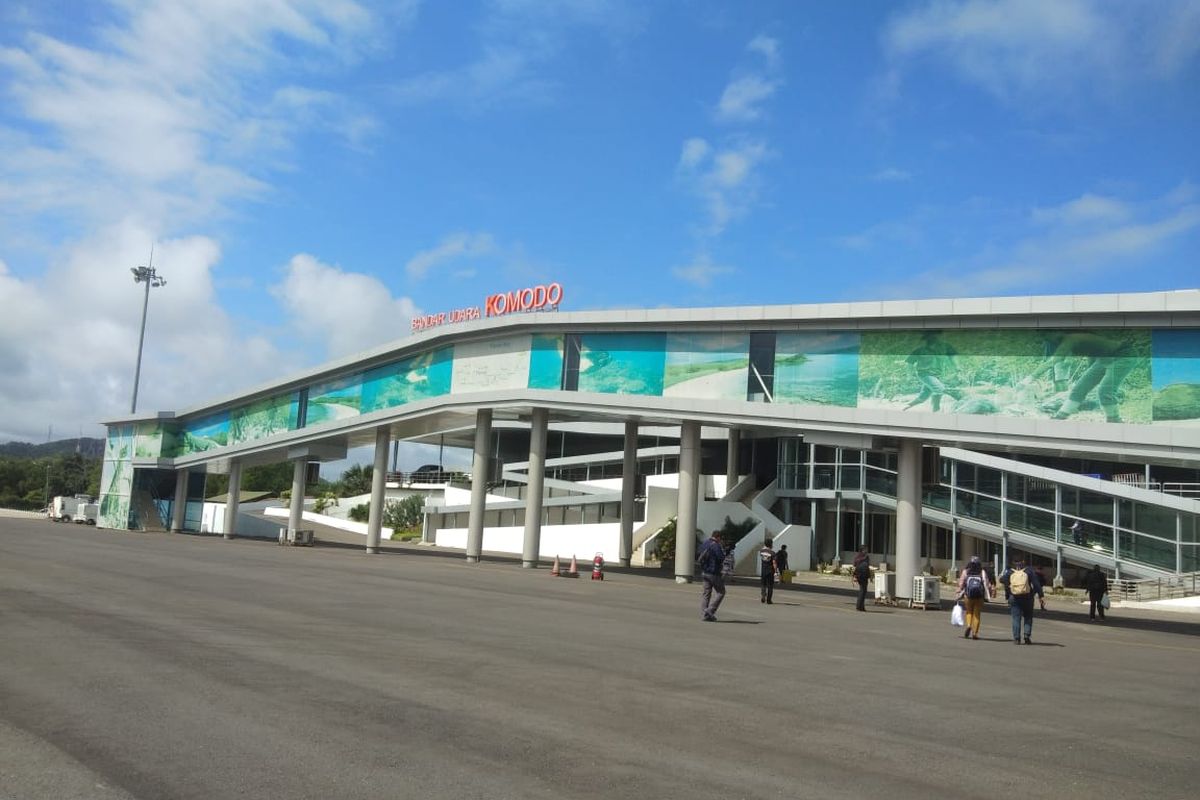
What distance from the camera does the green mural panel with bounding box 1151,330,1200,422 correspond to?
2412cm

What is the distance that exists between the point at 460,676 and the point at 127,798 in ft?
15.8

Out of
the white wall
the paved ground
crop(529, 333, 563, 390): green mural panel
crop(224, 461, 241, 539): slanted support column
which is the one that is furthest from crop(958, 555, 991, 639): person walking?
crop(224, 461, 241, 539): slanted support column

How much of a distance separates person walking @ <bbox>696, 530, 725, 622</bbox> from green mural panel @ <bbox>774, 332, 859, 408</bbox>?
1199 centimetres

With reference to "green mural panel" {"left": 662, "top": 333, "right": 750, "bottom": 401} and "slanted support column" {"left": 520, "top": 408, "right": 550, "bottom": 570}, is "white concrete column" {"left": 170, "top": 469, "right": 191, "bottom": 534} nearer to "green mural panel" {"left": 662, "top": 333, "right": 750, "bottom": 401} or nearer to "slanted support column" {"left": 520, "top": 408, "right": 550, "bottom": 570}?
"slanted support column" {"left": 520, "top": 408, "right": 550, "bottom": 570}

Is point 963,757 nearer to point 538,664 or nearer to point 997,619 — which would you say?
point 538,664

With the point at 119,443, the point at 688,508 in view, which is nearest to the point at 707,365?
the point at 688,508

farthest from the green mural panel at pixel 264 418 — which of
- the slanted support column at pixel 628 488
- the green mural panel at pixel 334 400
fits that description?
the slanted support column at pixel 628 488

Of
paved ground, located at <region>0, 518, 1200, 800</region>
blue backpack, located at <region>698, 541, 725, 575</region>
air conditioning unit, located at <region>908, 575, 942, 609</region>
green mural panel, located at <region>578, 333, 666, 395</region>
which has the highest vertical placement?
green mural panel, located at <region>578, 333, 666, 395</region>

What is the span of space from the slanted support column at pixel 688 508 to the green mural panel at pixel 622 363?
7.43ft

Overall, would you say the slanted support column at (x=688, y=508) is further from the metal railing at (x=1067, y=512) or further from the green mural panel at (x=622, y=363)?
the metal railing at (x=1067, y=512)

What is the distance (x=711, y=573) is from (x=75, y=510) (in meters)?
68.6

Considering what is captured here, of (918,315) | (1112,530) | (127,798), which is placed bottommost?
(127,798)

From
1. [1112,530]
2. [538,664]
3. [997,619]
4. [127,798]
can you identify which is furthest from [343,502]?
[127,798]

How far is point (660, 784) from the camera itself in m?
6.41
